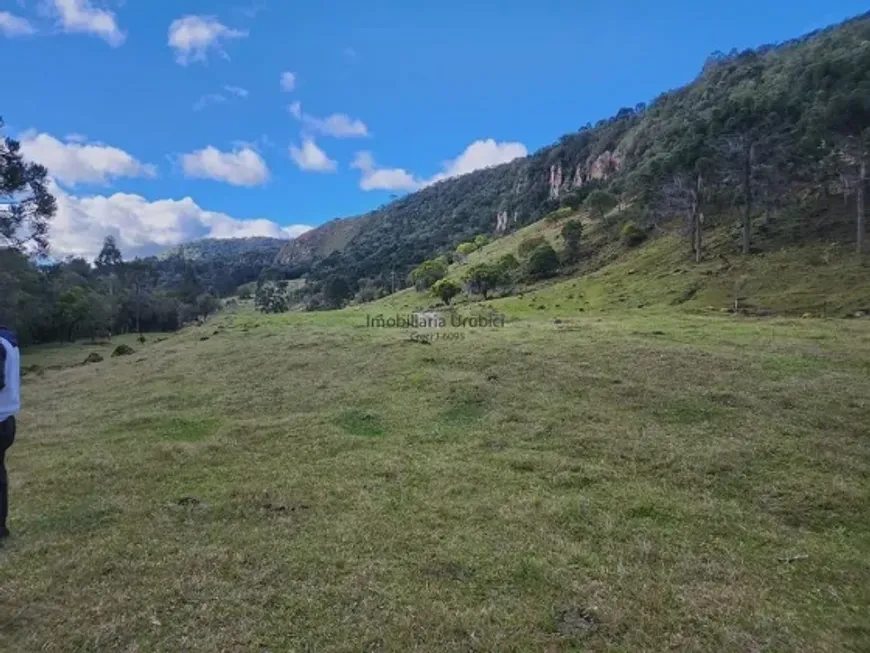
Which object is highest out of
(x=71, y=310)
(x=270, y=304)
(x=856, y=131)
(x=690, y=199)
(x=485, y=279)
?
(x=856, y=131)

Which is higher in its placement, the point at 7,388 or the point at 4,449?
the point at 7,388

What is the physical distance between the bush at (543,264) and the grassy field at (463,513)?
51105 mm

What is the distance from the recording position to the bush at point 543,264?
70062 millimetres

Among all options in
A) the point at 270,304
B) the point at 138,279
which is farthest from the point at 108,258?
the point at 270,304

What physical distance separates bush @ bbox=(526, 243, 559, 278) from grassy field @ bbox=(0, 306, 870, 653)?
168 feet

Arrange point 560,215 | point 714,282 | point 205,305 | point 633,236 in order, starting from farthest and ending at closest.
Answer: point 560,215, point 205,305, point 633,236, point 714,282

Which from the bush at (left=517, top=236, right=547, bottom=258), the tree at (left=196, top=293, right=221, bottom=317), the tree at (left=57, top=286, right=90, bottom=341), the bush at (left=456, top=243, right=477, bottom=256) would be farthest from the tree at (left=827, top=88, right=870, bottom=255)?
the tree at (left=196, top=293, right=221, bottom=317)

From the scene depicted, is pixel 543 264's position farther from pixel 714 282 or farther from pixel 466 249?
pixel 466 249

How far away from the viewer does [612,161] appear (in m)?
154

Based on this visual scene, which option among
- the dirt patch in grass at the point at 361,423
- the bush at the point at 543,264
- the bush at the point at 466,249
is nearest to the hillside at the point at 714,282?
the bush at the point at 543,264

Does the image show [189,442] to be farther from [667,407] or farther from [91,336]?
[91,336]

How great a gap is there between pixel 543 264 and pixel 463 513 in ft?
208

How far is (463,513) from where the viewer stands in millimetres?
9242

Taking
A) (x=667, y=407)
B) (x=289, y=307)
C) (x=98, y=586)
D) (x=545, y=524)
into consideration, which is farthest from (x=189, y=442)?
(x=289, y=307)
